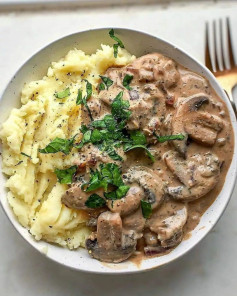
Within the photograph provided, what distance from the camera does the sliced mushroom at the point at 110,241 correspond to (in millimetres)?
3658

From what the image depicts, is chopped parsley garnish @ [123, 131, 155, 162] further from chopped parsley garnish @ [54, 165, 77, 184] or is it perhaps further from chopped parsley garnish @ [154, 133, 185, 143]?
chopped parsley garnish @ [54, 165, 77, 184]

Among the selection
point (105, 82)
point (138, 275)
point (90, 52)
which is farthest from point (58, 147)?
point (138, 275)

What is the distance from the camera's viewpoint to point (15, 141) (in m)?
3.83

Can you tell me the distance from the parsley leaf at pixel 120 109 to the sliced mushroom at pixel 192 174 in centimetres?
42

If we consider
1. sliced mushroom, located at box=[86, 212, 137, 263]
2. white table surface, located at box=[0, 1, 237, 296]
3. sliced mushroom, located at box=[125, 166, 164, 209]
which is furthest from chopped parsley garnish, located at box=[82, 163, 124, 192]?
white table surface, located at box=[0, 1, 237, 296]

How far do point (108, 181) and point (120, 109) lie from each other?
55 centimetres

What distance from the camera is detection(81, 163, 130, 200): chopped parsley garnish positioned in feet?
12.1

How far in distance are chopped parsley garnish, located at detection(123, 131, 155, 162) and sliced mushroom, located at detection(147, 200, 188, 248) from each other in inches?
15.0

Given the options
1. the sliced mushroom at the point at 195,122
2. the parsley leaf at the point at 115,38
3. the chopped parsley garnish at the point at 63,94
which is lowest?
the sliced mushroom at the point at 195,122

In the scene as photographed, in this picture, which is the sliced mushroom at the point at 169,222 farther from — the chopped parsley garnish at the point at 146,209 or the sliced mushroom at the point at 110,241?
the sliced mushroom at the point at 110,241

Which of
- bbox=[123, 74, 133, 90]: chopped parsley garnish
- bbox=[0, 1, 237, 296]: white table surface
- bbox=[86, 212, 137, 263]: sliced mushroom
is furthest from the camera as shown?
bbox=[0, 1, 237, 296]: white table surface

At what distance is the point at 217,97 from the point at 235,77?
1.60 feet

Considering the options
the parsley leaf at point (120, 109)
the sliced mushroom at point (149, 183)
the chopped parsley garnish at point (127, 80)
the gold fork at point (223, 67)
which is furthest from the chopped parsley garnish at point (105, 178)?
the gold fork at point (223, 67)

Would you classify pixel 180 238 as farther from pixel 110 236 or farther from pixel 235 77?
pixel 235 77
